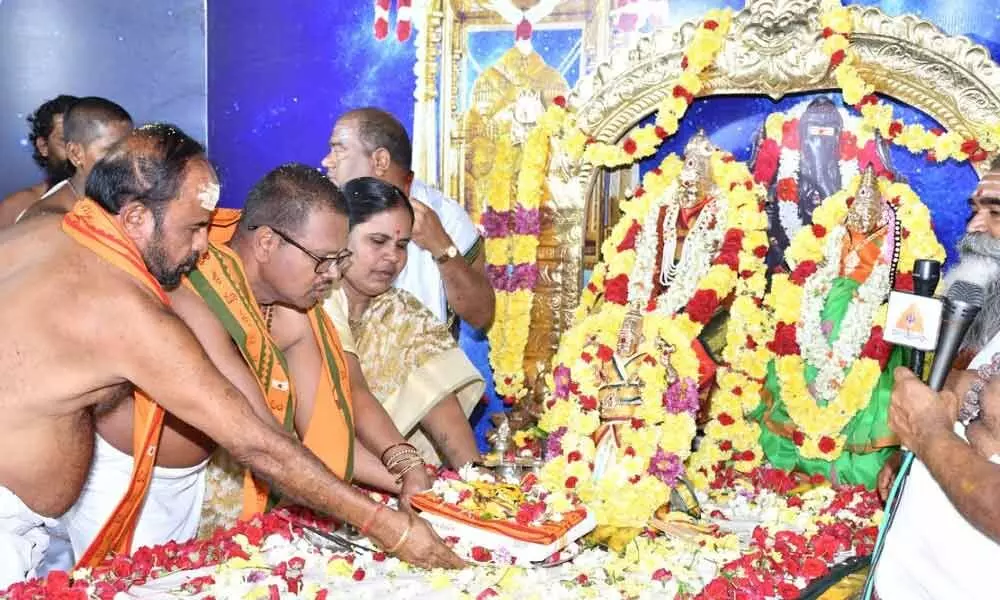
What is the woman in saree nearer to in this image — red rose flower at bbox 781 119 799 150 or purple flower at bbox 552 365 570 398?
purple flower at bbox 552 365 570 398

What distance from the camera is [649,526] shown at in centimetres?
333

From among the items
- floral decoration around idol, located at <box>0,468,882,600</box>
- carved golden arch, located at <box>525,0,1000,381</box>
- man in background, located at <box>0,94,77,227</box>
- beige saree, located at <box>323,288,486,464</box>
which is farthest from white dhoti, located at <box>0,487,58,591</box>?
carved golden arch, located at <box>525,0,1000,381</box>

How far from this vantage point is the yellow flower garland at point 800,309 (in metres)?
4.89

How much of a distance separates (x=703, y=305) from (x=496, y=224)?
1.62 m

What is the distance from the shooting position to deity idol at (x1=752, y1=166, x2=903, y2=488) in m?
4.86

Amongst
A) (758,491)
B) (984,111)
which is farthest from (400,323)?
(984,111)

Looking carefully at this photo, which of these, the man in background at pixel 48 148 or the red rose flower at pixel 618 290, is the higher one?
the man in background at pixel 48 148

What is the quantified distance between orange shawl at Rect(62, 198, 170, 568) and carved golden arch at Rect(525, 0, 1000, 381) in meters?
3.33

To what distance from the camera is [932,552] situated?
2373 mm

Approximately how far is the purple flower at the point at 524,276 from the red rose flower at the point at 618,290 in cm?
93

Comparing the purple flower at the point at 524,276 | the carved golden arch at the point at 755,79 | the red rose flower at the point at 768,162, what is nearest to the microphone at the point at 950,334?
the carved golden arch at the point at 755,79

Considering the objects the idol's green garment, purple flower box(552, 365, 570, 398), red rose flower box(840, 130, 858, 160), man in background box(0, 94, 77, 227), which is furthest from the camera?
man in background box(0, 94, 77, 227)

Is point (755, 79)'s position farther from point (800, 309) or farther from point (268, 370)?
point (268, 370)

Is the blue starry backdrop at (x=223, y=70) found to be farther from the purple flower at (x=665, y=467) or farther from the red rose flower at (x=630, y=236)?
the purple flower at (x=665, y=467)
